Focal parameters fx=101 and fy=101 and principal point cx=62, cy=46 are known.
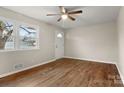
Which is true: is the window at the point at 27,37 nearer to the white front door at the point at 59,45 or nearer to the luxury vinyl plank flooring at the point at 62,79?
the luxury vinyl plank flooring at the point at 62,79

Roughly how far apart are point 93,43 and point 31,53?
12.5 ft

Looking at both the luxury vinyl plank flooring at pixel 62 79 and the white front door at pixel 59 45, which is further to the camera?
the white front door at pixel 59 45

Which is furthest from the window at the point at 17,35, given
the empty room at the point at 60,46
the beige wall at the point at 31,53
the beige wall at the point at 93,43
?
the beige wall at the point at 93,43

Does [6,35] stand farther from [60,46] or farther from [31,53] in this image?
[60,46]

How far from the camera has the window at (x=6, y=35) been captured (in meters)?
3.40

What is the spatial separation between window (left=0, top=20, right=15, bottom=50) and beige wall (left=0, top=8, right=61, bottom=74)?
23cm

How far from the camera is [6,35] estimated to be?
11.6 feet

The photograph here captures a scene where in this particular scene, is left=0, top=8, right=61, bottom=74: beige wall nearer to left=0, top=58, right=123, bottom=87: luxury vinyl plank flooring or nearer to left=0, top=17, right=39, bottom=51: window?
left=0, top=17, right=39, bottom=51: window

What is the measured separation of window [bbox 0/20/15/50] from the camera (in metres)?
3.40

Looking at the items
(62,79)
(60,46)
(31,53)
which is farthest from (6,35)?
(60,46)

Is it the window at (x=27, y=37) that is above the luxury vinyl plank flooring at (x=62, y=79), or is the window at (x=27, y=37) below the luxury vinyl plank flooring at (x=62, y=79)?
above
